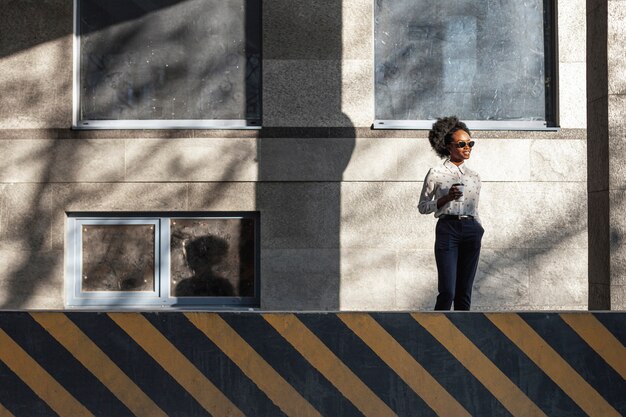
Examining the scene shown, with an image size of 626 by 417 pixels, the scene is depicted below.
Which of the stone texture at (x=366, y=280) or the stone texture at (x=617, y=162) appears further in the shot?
the stone texture at (x=366, y=280)

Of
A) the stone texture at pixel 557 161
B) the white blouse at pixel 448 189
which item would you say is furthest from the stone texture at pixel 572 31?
the white blouse at pixel 448 189

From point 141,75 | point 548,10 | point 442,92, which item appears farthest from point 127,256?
point 548,10

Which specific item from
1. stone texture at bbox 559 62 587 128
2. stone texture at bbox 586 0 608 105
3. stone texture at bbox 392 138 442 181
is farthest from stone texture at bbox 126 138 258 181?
stone texture at bbox 586 0 608 105

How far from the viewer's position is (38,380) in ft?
13.1

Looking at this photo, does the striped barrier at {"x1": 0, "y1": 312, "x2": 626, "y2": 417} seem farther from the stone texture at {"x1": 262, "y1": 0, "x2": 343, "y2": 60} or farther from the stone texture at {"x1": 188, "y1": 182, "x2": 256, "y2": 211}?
the stone texture at {"x1": 262, "y1": 0, "x2": 343, "y2": 60}

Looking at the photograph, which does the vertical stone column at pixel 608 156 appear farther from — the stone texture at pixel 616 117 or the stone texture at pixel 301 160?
the stone texture at pixel 301 160

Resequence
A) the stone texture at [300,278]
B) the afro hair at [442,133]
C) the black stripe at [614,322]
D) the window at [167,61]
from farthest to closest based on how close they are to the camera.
Result: the window at [167,61]
the stone texture at [300,278]
the afro hair at [442,133]
the black stripe at [614,322]

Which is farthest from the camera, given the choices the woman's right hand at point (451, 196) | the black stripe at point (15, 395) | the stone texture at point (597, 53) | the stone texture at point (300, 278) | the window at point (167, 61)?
the window at point (167, 61)

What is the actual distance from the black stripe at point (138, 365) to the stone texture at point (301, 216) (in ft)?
17.5

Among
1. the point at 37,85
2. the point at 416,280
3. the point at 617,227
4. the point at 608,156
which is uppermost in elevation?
the point at 37,85

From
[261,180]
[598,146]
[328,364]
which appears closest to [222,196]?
[261,180]

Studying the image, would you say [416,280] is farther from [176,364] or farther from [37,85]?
[176,364]

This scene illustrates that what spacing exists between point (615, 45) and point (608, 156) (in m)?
0.89

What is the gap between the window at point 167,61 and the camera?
955cm
